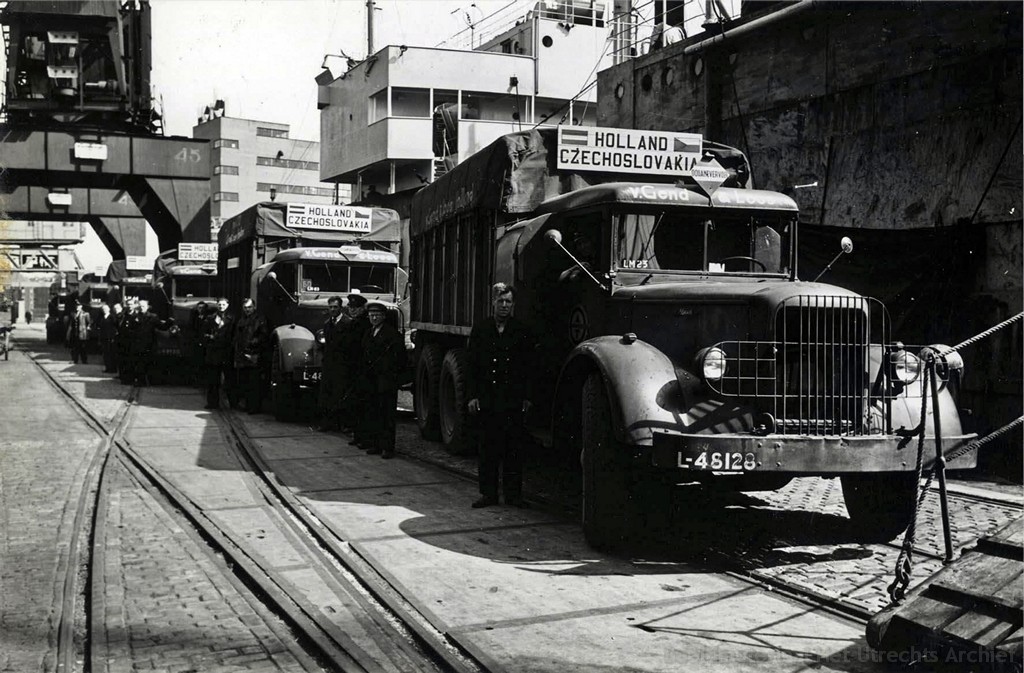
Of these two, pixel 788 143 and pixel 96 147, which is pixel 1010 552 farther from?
pixel 96 147

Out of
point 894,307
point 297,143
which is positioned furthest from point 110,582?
point 297,143

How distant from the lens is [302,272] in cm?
1550

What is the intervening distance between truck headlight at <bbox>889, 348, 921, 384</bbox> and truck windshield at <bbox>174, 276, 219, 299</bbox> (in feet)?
64.6

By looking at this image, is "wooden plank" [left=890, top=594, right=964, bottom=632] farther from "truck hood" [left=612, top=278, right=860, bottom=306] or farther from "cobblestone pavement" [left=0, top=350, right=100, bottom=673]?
"cobblestone pavement" [left=0, top=350, right=100, bottom=673]

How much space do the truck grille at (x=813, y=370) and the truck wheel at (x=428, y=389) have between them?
6.11m

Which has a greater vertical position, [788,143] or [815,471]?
[788,143]

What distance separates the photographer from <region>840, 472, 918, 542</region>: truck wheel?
274 inches

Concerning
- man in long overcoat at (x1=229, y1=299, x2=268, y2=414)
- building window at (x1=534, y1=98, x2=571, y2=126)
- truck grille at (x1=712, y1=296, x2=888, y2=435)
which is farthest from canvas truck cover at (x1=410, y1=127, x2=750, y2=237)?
building window at (x1=534, y1=98, x2=571, y2=126)

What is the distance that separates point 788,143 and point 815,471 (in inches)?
370

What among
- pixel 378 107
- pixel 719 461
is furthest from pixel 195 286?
pixel 719 461

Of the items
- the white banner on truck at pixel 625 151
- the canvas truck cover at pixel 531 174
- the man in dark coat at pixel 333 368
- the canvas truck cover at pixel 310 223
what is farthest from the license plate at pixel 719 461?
the canvas truck cover at pixel 310 223

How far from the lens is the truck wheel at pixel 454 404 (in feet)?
35.4

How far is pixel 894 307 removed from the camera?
1160 centimetres

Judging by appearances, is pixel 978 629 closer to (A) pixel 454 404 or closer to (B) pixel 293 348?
(A) pixel 454 404
